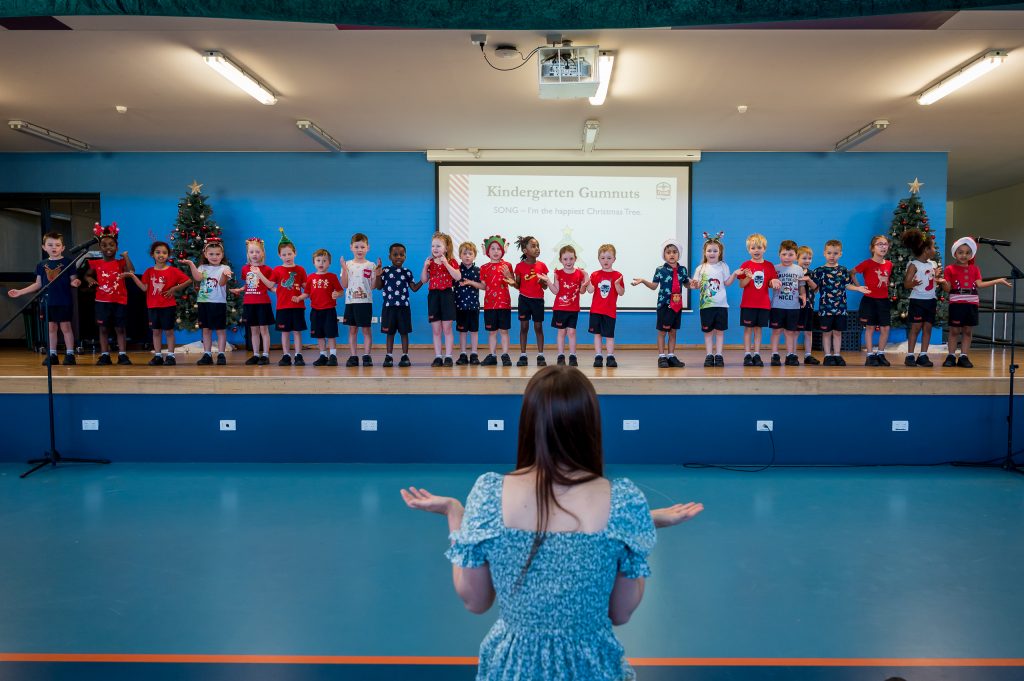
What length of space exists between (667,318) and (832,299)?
1.75 meters

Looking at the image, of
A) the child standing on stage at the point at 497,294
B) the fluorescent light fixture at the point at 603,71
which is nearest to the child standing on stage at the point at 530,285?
the child standing on stage at the point at 497,294

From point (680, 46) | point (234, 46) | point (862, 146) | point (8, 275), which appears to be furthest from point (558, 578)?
point (8, 275)

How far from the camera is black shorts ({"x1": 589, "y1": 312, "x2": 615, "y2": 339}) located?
5918mm

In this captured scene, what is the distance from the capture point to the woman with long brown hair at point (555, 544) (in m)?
1.20

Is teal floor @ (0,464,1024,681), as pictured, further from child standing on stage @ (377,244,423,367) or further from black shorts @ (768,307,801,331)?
black shorts @ (768,307,801,331)

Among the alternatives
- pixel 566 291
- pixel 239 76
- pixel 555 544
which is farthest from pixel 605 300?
pixel 555 544

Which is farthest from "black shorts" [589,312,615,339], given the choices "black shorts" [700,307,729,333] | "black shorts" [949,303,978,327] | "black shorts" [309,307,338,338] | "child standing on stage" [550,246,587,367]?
"black shorts" [949,303,978,327]

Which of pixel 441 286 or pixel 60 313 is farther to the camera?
pixel 60 313

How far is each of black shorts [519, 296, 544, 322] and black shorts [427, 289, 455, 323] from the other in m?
0.69

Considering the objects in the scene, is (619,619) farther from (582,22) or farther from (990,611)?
(990,611)

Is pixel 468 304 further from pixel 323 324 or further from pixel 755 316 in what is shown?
pixel 755 316

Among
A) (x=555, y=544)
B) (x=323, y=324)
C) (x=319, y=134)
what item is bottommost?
(x=555, y=544)

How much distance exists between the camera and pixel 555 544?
119 cm

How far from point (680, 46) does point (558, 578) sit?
16.4 feet
